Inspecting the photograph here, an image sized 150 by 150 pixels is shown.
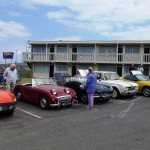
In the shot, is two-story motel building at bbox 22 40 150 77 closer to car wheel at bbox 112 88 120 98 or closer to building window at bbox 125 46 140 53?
building window at bbox 125 46 140 53

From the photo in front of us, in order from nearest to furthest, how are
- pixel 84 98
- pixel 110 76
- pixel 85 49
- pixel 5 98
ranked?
1. pixel 5 98
2. pixel 84 98
3. pixel 110 76
4. pixel 85 49

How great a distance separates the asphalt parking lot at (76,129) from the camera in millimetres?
6988

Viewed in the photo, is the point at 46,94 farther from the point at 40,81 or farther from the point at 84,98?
the point at 84,98

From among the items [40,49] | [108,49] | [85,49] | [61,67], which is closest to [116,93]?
[108,49]

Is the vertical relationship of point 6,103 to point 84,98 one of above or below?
above

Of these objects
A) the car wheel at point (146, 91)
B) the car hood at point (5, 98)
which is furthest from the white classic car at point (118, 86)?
the car hood at point (5, 98)

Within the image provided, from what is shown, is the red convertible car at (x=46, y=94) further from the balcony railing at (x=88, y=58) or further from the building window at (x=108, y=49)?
the building window at (x=108, y=49)

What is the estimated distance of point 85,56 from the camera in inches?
1395

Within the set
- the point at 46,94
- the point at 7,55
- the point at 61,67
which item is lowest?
the point at 46,94

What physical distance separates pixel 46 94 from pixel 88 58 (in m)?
23.4

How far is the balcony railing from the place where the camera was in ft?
110

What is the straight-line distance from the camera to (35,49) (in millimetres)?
38875

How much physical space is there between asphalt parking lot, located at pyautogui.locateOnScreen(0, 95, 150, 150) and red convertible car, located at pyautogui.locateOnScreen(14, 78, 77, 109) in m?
0.30

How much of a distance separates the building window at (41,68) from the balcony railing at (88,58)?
3.87 feet
